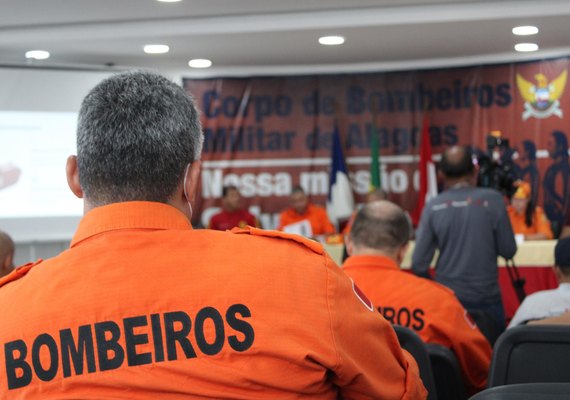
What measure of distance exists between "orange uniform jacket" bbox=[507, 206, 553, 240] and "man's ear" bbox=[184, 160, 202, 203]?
6458 millimetres

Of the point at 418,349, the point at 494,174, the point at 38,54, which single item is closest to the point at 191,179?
the point at 418,349

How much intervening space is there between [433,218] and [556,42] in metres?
3.60

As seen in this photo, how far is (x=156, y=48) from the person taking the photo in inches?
292

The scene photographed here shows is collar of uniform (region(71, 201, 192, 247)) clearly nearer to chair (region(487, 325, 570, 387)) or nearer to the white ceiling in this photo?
chair (region(487, 325, 570, 387))

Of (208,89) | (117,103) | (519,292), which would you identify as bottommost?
(519,292)

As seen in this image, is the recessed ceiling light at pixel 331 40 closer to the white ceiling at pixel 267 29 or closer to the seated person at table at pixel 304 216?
the white ceiling at pixel 267 29

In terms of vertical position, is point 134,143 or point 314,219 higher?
point 134,143

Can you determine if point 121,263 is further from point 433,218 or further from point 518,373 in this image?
point 433,218

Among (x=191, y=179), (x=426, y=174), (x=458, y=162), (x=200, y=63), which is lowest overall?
(x=191, y=179)

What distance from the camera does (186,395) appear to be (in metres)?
1.11

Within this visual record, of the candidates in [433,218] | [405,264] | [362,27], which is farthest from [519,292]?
[362,27]

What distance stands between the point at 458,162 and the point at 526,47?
3.62 m

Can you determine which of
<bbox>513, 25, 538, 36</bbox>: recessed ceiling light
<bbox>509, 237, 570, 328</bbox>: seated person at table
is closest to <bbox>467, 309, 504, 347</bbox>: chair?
<bbox>509, 237, 570, 328</bbox>: seated person at table

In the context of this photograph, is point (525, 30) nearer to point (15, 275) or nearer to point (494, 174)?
point (494, 174)
